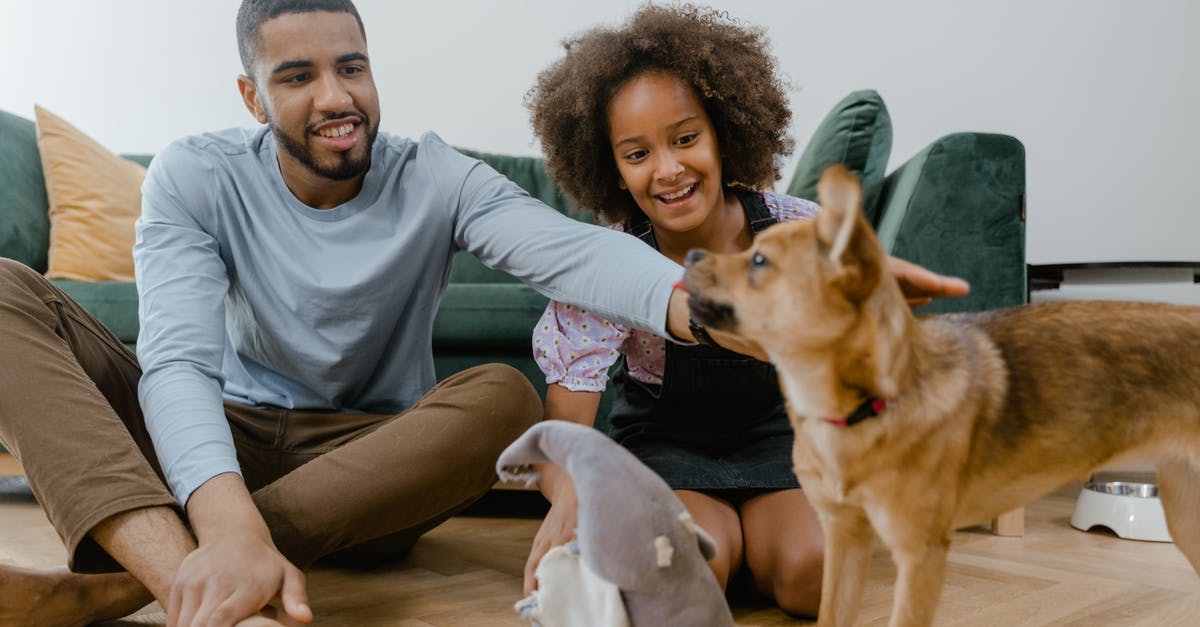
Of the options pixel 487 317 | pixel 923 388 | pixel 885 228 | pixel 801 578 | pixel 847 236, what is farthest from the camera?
pixel 487 317

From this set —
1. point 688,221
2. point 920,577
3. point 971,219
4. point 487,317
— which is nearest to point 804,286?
point 920,577

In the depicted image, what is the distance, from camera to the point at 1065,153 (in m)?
3.07

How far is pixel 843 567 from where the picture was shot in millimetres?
1000

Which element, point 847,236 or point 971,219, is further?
point 971,219

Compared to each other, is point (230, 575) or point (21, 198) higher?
point (21, 198)

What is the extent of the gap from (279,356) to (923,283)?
3.49ft

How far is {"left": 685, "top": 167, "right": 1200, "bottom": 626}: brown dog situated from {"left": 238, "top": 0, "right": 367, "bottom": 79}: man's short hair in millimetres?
884

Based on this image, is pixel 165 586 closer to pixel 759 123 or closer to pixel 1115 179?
pixel 759 123

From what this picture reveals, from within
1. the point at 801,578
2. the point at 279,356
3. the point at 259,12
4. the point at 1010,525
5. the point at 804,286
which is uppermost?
the point at 259,12

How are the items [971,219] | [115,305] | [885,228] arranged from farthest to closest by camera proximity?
[115,305], [885,228], [971,219]

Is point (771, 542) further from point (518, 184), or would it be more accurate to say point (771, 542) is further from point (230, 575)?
point (518, 184)

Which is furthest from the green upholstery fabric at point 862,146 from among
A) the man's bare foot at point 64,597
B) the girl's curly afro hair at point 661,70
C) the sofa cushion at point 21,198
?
the sofa cushion at point 21,198

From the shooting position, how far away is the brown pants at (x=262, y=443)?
1119 millimetres

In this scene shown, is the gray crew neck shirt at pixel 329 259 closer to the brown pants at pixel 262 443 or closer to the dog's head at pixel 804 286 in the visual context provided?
the brown pants at pixel 262 443
